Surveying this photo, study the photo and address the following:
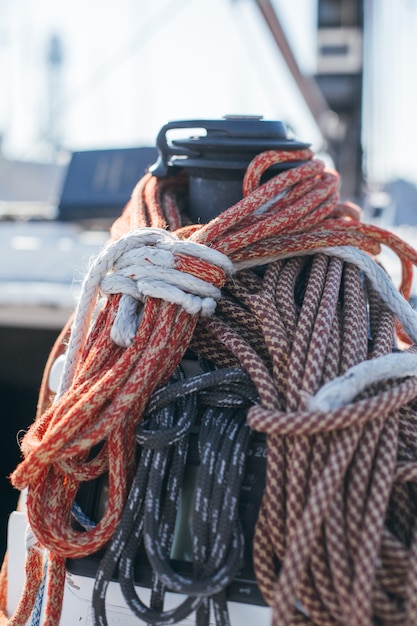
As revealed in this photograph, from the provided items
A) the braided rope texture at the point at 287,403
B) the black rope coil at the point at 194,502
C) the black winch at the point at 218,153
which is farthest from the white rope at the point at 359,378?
the black winch at the point at 218,153

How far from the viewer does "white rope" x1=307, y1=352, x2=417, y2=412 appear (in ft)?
2.99

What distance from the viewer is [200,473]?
974 millimetres

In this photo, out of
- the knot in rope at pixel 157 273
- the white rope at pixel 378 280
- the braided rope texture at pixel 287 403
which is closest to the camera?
the braided rope texture at pixel 287 403

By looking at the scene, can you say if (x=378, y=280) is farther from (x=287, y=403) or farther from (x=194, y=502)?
(x=194, y=502)

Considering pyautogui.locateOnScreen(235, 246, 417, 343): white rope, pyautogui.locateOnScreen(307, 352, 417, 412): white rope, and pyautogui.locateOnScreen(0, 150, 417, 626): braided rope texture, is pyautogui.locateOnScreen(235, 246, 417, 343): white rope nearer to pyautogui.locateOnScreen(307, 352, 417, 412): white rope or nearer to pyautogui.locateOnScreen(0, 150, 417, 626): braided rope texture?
pyautogui.locateOnScreen(0, 150, 417, 626): braided rope texture

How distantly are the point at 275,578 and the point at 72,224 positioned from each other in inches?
102

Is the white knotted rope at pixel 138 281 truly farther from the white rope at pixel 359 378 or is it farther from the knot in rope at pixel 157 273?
the white rope at pixel 359 378

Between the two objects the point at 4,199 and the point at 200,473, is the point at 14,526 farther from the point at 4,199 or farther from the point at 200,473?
the point at 4,199

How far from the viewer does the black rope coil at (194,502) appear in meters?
0.94

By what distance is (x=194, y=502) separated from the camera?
1.02 m

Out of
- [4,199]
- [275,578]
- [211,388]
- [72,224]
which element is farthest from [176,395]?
[4,199]

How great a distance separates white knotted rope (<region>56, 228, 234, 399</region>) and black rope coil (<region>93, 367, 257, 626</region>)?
108 millimetres

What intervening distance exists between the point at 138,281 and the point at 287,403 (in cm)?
27

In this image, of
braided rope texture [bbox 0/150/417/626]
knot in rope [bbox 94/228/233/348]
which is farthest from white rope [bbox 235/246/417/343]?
knot in rope [bbox 94/228/233/348]
